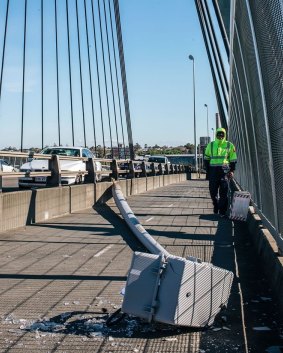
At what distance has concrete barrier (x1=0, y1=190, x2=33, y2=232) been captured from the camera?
9.84 m

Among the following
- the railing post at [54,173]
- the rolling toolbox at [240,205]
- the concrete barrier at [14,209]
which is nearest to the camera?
the concrete barrier at [14,209]

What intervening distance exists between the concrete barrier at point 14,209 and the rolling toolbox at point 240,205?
150 inches

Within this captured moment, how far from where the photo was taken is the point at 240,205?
Result: 10.6 meters

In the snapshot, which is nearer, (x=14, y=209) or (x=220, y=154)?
(x=14, y=209)

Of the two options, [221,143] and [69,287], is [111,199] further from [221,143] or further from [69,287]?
[69,287]

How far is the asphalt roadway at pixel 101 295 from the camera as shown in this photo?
416cm

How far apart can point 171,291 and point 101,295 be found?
1.45 m

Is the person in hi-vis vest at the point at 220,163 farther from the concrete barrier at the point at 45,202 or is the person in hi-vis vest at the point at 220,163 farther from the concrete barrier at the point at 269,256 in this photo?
the concrete barrier at the point at 45,202

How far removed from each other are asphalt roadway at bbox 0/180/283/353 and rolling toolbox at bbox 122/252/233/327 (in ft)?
0.50

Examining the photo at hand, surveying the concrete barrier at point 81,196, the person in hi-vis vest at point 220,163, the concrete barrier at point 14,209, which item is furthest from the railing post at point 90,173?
the concrete barrier at point 14,209

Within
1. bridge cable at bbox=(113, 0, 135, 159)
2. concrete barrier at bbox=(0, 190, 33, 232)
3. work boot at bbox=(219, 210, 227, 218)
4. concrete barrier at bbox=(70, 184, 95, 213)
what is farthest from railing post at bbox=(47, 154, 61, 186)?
bridge cable at bbox=(113, 0, 135, 159)

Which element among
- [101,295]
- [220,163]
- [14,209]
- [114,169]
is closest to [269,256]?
[101,295]

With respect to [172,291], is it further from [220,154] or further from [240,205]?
[220,154]

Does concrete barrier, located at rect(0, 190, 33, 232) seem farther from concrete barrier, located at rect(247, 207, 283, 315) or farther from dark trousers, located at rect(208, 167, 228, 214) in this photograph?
concrete barrier, located at rect(247, 207, 283, 315)
